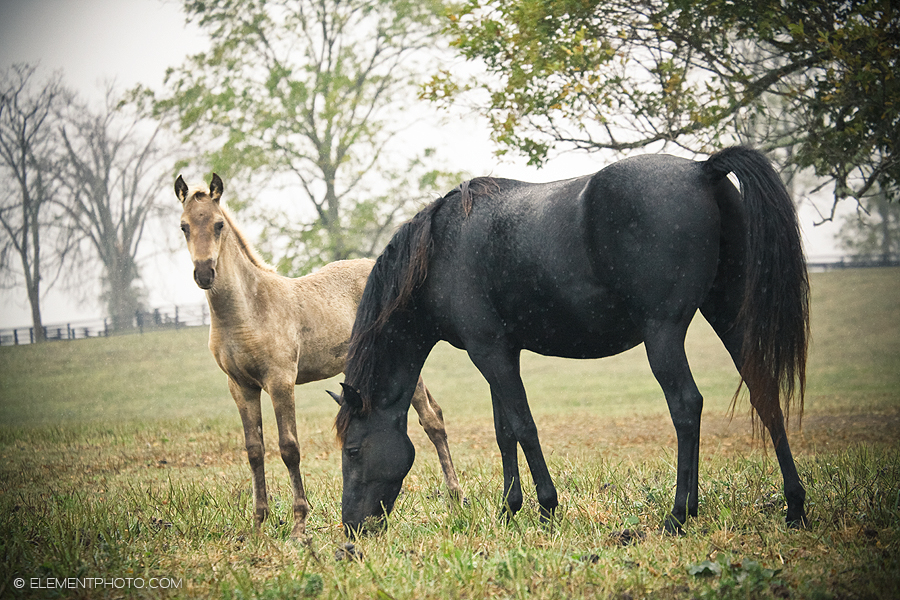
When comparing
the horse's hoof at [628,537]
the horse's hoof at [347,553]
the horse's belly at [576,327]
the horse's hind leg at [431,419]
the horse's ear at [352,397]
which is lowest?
the horse's hoof at [628,537]

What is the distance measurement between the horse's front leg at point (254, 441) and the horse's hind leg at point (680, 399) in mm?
2926

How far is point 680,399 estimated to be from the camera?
3719 mm

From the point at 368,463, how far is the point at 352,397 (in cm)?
43

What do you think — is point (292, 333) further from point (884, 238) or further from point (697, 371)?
point (884, 238)

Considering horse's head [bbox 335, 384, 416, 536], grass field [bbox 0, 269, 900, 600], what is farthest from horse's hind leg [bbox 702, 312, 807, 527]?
horse's head [bbox 335, 384, 416, 536]

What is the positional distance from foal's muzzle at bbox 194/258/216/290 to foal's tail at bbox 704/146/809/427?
3.39 metres

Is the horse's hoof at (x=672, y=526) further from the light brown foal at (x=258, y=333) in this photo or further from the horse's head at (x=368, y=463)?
the light brown foal at (x=258, y=333)

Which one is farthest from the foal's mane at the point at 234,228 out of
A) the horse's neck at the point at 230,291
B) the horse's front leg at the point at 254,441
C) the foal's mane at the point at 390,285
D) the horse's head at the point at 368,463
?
the horse's head at the point at 368,463

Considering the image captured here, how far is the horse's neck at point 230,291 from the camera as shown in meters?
5.04

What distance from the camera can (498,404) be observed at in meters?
4.50

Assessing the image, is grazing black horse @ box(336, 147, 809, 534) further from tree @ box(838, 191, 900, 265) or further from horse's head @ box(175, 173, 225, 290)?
tree @ box(838, 191, 900, 265)

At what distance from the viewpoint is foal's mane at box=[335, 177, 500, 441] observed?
14.0 ft

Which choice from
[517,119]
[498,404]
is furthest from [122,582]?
[517,119]

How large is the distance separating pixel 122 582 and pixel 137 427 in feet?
31.9
